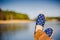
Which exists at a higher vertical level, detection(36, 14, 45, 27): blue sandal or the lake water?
detection(36, 14, 45, 27): blue sandal

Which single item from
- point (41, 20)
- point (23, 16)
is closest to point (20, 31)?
point (23, 16)

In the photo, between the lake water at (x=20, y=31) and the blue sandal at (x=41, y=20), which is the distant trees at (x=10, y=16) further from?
the blue sandal at (x=41, y=20)

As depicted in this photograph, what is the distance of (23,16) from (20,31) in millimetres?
193

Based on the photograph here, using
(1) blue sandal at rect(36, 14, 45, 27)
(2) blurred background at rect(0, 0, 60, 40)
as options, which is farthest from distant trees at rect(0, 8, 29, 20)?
(1) blue sandal at rect(36, 14, 45, 27)

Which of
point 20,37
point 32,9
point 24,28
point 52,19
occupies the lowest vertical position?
point 20,37

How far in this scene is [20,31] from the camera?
1.85 metres

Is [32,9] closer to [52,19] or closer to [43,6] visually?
[43,6]

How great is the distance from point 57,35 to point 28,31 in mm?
362

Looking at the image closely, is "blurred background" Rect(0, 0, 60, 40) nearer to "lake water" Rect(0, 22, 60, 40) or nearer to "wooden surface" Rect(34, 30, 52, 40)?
"lake water" Rect(0, 22, 60, 40)

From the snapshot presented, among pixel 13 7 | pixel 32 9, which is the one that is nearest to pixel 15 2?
pixel 13 7

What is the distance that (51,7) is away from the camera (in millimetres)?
1840

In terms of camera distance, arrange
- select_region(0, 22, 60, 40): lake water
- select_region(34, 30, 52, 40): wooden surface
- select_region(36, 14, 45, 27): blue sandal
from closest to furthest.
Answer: select_region(34, 30, 52, 40): wooden surface, select_region(36, 14, 45, 27): blue sandal, select_region(0, 22, 60, 40): lake water

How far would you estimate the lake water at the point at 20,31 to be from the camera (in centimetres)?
182

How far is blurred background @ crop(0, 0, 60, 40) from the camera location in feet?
5.99
